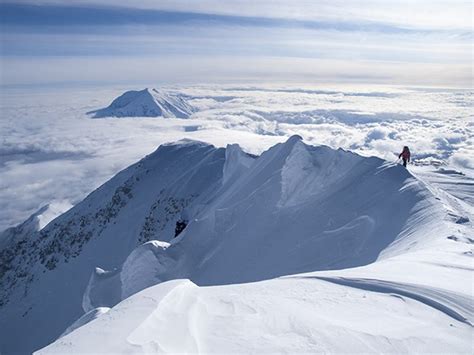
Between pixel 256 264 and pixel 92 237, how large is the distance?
29695 mm

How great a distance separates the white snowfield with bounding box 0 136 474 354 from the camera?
8.26 metres

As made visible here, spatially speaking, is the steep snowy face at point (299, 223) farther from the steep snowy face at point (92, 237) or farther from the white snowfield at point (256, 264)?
the steep snowy face at point (92, 237)

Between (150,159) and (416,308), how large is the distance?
52656 millimetres

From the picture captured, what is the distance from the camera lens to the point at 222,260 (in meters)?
24.0

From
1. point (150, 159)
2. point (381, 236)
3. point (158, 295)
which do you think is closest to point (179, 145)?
point (150, 159)

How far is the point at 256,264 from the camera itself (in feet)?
73.2

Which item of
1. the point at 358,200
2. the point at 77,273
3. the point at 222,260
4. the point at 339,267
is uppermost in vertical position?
the point at 358,200

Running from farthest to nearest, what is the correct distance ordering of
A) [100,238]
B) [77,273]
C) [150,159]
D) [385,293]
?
[150,159] → [100,238] → [77,273] → [385,293]

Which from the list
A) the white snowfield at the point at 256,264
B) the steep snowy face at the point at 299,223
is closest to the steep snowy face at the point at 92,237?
the white snowfield at the point at 256,264

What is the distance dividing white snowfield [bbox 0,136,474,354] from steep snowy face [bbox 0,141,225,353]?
192 millimetres

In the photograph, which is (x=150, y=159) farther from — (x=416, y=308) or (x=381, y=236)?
(x=416, y=308)

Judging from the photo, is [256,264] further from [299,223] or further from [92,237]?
[92,237]

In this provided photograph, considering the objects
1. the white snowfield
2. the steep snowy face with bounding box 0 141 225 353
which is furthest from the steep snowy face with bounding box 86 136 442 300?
the steep snowy face with bounding box 0 141 225 353

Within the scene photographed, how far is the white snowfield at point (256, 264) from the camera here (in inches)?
325
